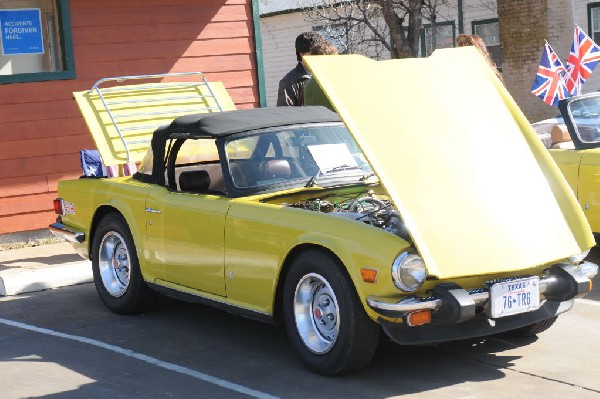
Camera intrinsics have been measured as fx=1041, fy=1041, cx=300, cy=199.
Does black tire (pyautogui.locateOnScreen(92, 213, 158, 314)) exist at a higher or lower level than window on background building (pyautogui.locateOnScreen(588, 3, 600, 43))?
lower

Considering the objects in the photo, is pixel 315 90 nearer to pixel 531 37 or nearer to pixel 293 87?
pixel 293 87

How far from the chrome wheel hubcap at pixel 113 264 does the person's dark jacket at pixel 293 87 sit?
2107mm

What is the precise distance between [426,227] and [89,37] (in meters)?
7.14

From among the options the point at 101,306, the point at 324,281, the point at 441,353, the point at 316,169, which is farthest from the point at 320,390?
the point at 101,306

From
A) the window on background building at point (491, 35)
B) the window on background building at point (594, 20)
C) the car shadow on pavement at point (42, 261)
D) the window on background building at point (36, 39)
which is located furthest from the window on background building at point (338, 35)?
the car shadow on pavement at point (42, 261)

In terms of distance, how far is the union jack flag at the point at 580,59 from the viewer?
1198 cm

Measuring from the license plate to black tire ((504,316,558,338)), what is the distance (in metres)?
0.74

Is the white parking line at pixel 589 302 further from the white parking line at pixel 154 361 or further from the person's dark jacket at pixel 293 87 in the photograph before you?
the white parking line at pixel 154 361

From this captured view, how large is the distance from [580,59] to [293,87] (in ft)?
14.0

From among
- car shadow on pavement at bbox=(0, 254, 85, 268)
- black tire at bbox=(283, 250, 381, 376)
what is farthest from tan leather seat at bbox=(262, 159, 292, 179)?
car shadow on pavement at bbox=(0, 254, 85, 268)

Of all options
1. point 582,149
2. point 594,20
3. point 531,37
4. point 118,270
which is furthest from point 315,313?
point 594,20

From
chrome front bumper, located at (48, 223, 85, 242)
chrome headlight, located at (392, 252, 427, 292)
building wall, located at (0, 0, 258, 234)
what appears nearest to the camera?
chrome headlight, located at (392, 252, 427, 292)

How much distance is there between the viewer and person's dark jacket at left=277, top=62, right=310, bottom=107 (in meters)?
9.31

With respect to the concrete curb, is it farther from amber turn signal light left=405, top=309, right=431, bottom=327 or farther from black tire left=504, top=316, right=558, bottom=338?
amber turn signal light left=405, top=309, right=431, bottom=327
